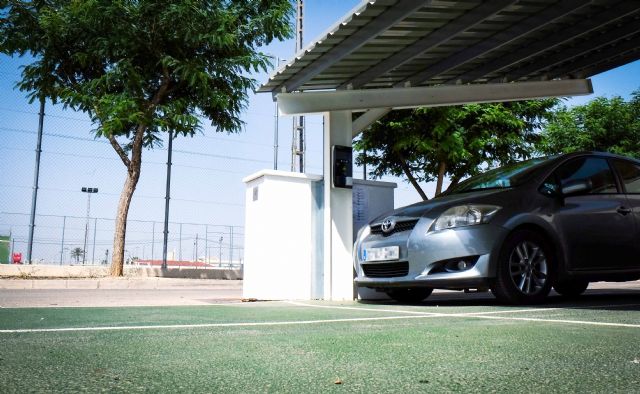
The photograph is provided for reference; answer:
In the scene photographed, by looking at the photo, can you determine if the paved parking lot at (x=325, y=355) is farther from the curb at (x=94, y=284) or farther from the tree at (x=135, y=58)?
the tree at (x=135, y=58)

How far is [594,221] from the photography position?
5965mm

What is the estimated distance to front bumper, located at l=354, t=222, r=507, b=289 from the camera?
5.43 metres

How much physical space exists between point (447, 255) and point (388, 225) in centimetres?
92

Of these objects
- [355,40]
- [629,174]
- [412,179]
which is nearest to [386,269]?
[355,40]

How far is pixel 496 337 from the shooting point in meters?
3.11

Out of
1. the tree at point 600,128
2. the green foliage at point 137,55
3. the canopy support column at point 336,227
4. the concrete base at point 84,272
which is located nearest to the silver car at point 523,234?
the canopy support column at point 336,227

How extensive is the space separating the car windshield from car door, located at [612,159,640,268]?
2.89 feet

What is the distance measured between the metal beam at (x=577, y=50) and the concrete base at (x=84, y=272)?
33.4ft

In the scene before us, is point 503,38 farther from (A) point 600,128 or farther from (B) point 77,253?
(A) point 600,128

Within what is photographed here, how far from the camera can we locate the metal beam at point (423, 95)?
25.4ft

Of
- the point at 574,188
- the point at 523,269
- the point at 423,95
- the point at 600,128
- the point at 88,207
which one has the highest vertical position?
the point at 600,128

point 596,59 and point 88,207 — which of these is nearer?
point 596,59

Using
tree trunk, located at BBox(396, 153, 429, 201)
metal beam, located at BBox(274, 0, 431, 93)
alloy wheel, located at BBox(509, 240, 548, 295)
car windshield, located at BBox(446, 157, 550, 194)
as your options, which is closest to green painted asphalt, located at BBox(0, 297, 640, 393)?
alloy wheel, located at BBox(509, 240, 548, 295)

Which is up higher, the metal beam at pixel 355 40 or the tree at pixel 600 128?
the tree at pixel 600 128
